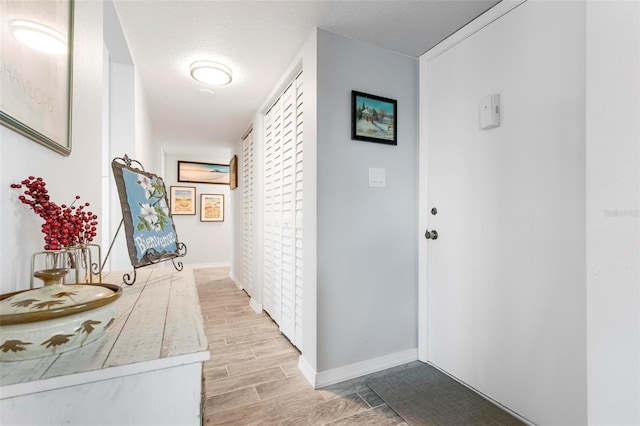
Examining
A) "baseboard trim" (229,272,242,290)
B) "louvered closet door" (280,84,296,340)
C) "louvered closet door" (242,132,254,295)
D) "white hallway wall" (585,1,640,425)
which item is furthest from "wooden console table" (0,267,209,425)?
"baseboard trim" (229,272,242,290)

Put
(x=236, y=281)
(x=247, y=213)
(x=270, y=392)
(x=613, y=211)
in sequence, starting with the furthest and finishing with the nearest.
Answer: (x=236, y=281)
(x=247, y=213)
(x=270, y=392)
(x=613, y=211)

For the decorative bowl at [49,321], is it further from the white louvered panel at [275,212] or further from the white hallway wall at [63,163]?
the white louvered panel at [275,212]

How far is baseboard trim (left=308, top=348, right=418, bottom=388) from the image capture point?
1.84 meters

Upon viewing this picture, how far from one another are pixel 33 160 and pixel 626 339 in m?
1.77

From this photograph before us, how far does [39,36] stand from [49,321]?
30.6 inches

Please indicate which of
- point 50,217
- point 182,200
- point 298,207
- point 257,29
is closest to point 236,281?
point 182,200

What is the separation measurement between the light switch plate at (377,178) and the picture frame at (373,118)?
203mm

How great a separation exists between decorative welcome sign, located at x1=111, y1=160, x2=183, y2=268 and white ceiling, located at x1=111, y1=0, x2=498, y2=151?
107 cm

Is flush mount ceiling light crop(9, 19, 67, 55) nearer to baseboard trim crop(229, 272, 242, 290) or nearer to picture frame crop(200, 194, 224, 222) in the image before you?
baseboard trim crop(229, 272, 242, 290)

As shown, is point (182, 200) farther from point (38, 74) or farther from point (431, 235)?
point (38, 74)

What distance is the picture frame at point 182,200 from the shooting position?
19.8 ft

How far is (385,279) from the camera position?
2082 mm

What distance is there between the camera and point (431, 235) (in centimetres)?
209

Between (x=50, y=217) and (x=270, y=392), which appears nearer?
(x=50, y=217)
